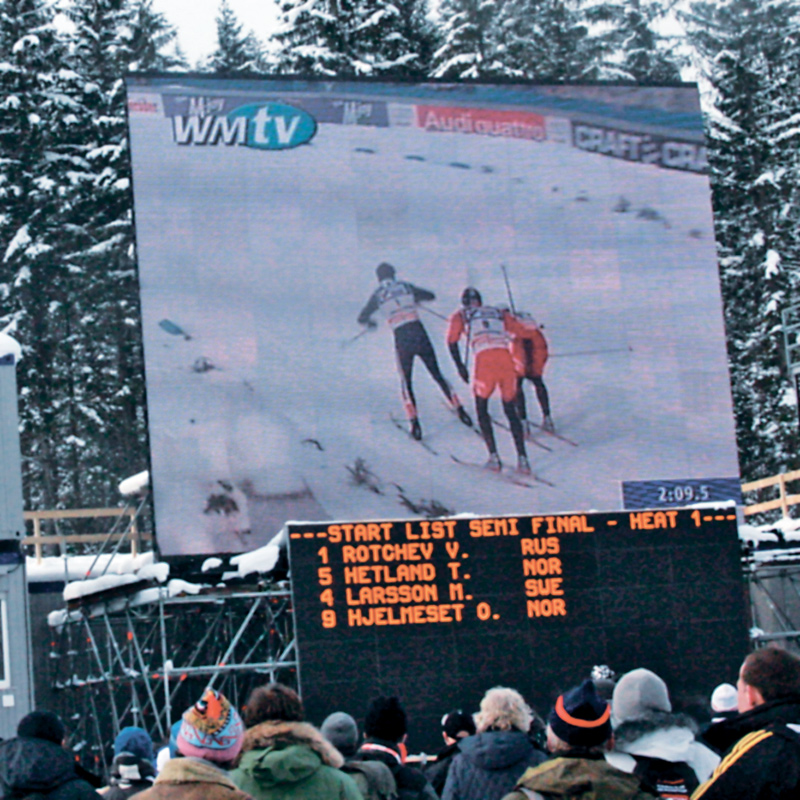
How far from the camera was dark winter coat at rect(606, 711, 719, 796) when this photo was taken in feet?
17.7

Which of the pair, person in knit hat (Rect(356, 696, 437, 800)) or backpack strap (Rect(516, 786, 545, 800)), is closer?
backpack strap (Rect(516, 786, 545, 800))

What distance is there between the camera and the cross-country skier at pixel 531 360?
2177 centimetres

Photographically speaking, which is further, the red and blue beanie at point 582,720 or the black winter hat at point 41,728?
the black winter hat at point 41,728

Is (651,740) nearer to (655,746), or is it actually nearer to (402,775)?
(655,746)

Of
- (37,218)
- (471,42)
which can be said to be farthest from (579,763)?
(471,42)

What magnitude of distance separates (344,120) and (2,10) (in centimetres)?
1637

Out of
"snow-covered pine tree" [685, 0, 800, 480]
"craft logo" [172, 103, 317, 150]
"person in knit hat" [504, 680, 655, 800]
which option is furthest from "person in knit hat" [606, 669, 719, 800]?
"snow-covered pine tree" [685, 0, 800, 480]

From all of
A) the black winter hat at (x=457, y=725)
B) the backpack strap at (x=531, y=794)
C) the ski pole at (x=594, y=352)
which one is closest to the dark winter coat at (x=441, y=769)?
the black winter hat at (x=457, y=725)

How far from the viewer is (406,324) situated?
2141 centimetres

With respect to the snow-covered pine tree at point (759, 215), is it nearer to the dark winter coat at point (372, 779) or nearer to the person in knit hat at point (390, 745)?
the person in knit hat at point (390, 745)

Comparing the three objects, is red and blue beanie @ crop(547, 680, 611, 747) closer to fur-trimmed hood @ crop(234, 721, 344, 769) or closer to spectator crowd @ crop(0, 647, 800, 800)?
spectator crowd @ crop(0, 647, 800, 800)

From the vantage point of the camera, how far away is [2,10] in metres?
35.0

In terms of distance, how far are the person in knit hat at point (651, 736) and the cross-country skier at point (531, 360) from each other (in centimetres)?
1625

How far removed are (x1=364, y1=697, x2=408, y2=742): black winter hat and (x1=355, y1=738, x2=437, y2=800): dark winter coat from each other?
51 millimetres
